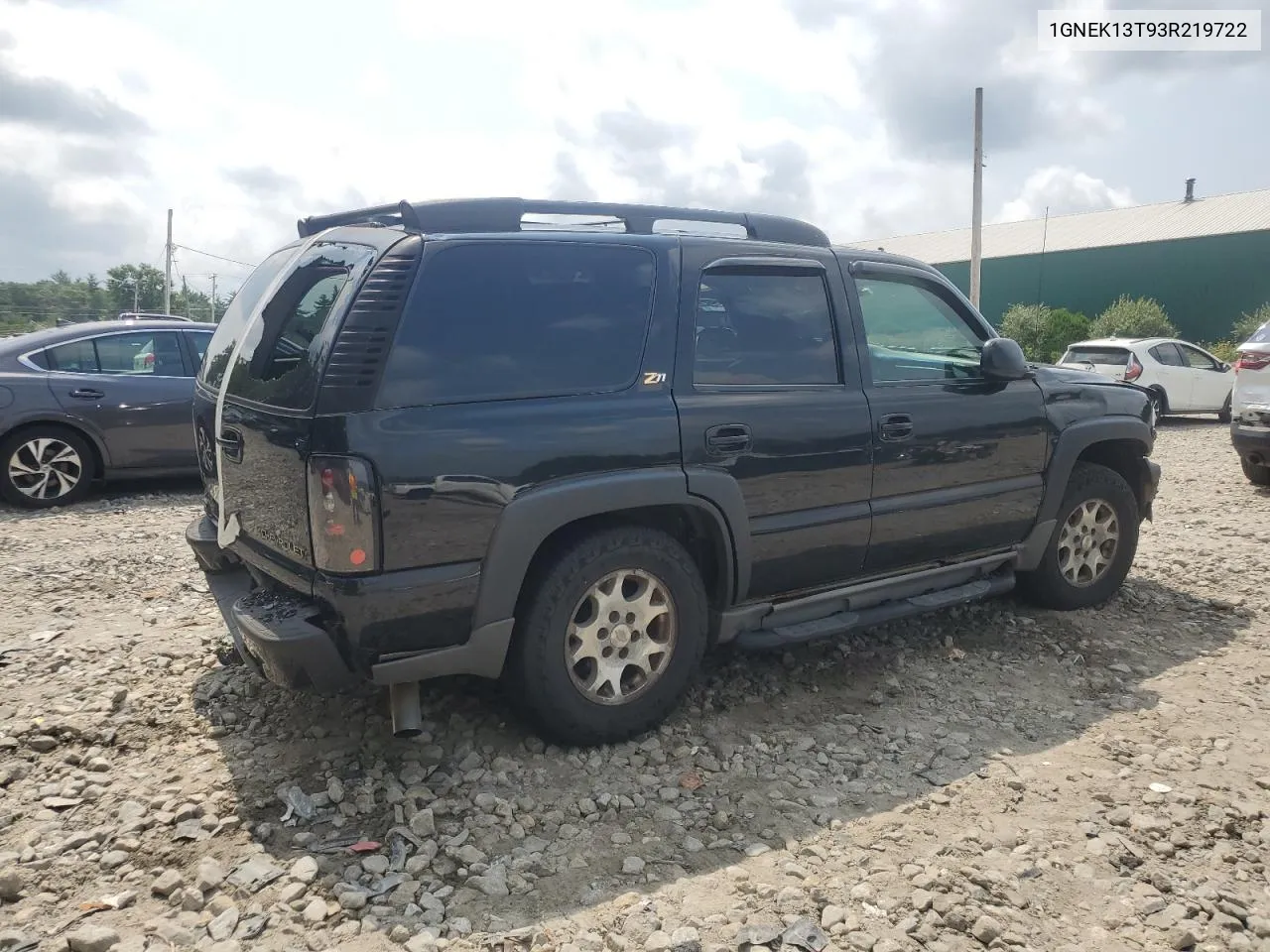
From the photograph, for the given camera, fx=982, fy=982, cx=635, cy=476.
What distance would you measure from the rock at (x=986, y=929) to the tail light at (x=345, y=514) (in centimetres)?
202

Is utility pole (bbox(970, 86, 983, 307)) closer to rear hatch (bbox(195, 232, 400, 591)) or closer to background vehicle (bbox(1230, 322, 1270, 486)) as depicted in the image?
background vehicle (bbox(1230, 322, 1270, 486))

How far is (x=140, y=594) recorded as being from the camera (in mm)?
5469

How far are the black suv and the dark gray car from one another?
452cm

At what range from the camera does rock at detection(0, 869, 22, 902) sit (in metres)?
2.81

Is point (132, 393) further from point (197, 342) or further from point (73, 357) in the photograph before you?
point (197, 342)

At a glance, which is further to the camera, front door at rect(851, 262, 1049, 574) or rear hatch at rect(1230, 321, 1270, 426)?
rear hatch at rect(1230, 321, 1270, 426)

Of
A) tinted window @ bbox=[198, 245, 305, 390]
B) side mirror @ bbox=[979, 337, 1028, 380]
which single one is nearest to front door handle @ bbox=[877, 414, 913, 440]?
side mirror @ bbox=[979, 337, 1028, 380]

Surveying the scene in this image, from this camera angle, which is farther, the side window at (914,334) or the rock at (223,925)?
the side window at (914,334)

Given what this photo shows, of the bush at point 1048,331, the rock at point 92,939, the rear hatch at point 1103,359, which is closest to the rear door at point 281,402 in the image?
the rock at point 92,939

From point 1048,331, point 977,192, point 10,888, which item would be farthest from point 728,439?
point 1048,331

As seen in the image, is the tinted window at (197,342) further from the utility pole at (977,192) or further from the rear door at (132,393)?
Result: the utility pole at (977,192)

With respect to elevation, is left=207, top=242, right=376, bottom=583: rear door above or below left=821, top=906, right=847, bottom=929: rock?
above

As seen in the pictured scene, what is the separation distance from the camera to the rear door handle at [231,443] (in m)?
3.52

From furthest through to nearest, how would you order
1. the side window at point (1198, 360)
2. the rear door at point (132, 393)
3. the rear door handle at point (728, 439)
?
the side window at point (1198, 360) → the rear door at point (132, 393) → the rear door handle at point (728, 439)
